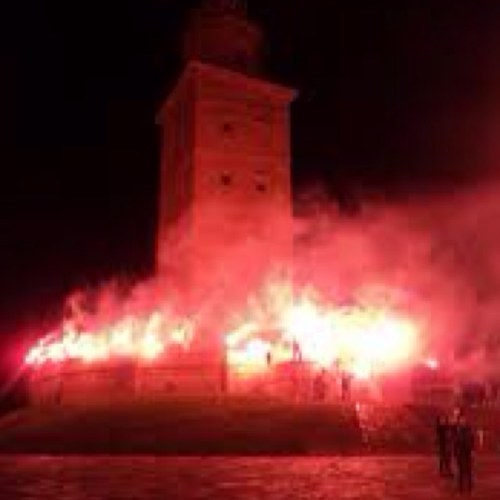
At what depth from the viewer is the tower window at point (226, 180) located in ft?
181

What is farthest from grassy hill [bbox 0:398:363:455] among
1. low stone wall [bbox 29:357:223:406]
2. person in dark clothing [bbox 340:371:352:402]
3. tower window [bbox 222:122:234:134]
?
tower window [bbox 222:122:234:134]

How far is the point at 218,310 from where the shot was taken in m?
52.0

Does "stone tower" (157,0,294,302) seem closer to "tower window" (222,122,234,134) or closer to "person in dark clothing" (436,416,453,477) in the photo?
"tower window" (222,122,234,134)

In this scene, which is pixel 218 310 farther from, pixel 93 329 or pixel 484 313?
pixel 484 313

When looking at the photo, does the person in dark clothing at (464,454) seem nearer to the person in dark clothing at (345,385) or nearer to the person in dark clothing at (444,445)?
the person in dark clothing at (444,445)

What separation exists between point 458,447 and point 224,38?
1640 inches

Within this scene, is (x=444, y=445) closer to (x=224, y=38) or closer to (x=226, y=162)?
(x=226, y=162)

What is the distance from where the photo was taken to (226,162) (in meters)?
55.6

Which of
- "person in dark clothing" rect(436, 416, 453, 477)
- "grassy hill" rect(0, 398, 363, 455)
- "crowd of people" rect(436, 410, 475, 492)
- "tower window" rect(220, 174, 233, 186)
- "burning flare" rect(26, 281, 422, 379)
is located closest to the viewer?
"crowd of people" rect(436, 410, 475, 492)

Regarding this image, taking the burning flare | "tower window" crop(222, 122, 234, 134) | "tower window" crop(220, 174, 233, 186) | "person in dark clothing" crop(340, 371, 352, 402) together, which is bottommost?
Result: "person in dark clothing" crop(340, 371, 352, 402)

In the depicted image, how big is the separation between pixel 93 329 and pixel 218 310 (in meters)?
11.4

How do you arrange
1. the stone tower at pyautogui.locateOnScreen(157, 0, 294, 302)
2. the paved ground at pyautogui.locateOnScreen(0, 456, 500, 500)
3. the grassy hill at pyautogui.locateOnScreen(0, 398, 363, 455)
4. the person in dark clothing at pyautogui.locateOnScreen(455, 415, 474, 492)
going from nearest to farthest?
1. the paved ground at pyautogui.locateOnScreen(0, 456, 500, 500)
2. the person in dark clothing at pyautogui.locateOnScreen(455, 415, 474, 492)
3. the grassy hill at pyautogui.locateOnScreen(0, 398, 363, 455)
4. the stone tower at pyautogui.locateOnScreen(157, 0, 294, 302)

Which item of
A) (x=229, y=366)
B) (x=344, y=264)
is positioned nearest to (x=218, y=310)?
(x=229, y=366)

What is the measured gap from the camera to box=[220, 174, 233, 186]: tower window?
5519 cm
